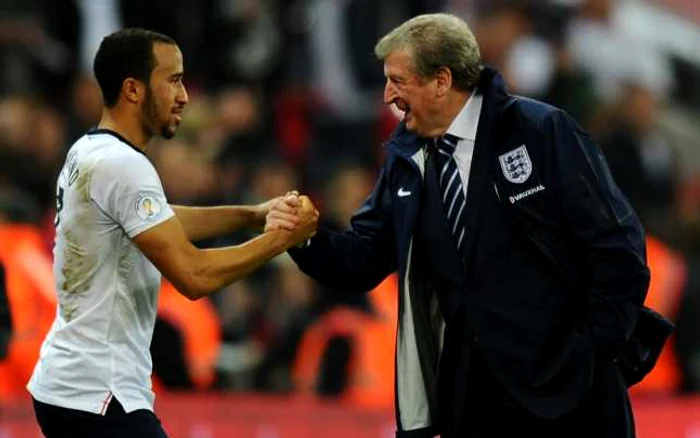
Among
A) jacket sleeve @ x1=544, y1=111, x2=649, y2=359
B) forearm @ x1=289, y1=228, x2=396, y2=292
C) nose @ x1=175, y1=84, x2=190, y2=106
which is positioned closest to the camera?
jacket sleeve @ x1=544, y1=111, x2=649, y2=359

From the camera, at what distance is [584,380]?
646 cm

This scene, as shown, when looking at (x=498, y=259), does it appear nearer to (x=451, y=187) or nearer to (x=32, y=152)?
(x=451, y=187)

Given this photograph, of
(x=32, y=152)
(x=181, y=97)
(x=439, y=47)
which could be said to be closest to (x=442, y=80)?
(x=439, y=47)

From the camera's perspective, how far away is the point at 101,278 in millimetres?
6328

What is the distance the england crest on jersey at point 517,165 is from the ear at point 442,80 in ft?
0.98

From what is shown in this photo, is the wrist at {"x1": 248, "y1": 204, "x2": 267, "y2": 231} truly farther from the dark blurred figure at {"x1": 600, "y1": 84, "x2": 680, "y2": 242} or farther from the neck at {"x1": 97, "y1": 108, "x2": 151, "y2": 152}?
the dark blurred figure at {"x1": 600, "y1": 84, "x2": 680, "y2": 242}

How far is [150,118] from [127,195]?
1.03 feet

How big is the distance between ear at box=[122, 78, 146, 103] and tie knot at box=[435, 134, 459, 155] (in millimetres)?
1017

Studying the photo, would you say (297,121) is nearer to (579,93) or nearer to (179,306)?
(579,93)

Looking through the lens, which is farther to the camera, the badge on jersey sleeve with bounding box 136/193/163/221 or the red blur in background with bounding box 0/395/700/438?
the red blur in background with bounding box 0/395/700/438

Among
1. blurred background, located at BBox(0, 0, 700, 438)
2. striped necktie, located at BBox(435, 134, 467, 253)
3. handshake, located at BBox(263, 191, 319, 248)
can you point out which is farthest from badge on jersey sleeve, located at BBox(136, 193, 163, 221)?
blurred background, located at BBox(0, 0, 700, 438)

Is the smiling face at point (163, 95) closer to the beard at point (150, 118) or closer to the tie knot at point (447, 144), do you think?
the beard at point (150, 118)

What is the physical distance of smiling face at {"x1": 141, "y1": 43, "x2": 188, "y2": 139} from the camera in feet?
21.1

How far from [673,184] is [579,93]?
0.87 meters
